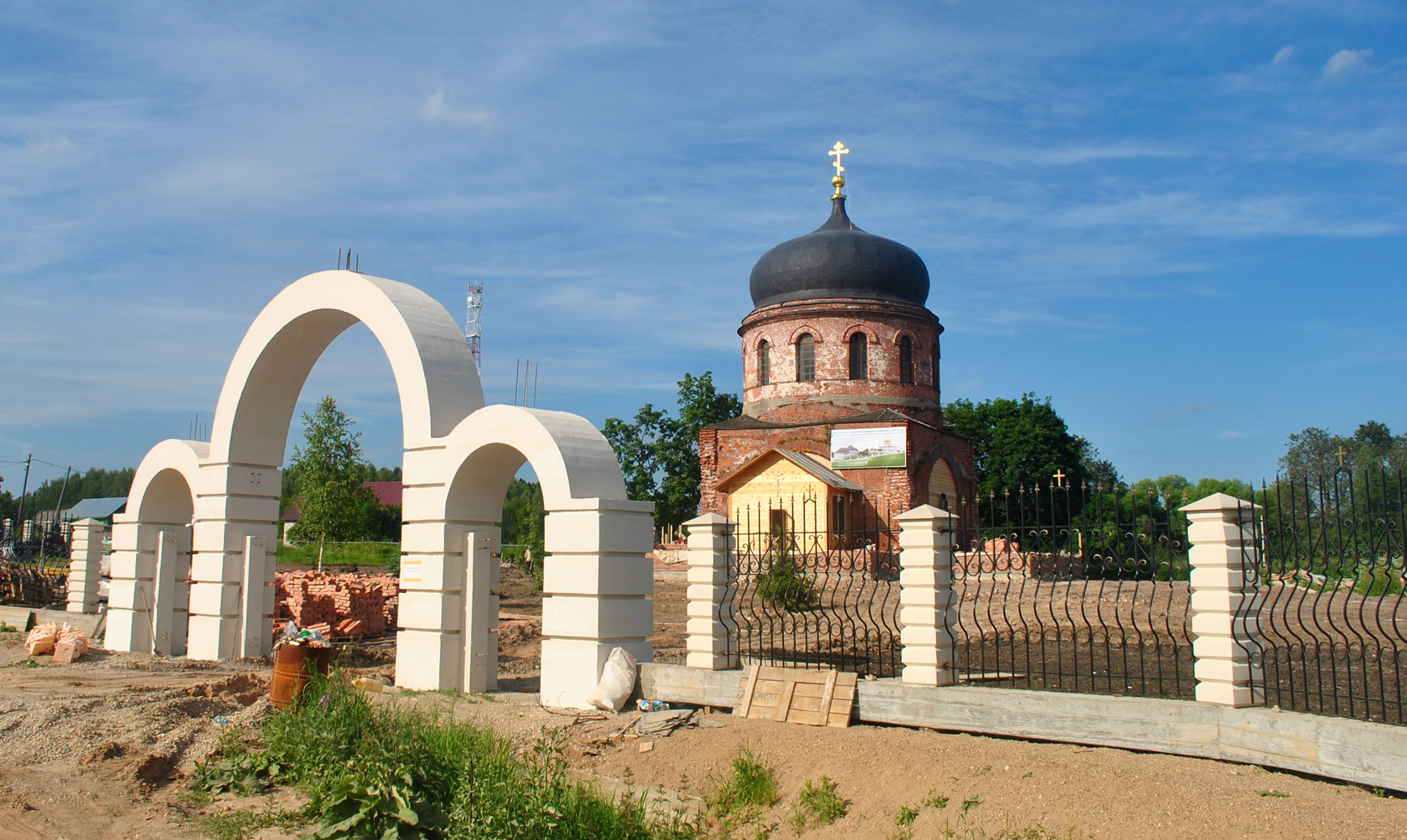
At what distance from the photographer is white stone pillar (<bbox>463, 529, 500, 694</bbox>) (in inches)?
400

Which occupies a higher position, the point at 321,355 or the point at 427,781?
the point at 321,355

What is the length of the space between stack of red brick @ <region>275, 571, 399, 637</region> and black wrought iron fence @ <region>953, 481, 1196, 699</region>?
9367 mm

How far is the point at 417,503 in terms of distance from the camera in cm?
1053

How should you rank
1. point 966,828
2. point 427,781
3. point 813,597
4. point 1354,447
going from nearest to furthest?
point 966,828 → point 427,781 → point 813,597 → point 1354,447

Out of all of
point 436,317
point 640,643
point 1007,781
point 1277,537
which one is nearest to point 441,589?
point 640,643

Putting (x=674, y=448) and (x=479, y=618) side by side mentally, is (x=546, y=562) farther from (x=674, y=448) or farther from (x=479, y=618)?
(x=674, y=448)

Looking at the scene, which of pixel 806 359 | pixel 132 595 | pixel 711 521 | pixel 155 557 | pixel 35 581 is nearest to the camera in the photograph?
pixel 711 521

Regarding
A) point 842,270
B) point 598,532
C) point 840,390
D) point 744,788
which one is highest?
point 842,270

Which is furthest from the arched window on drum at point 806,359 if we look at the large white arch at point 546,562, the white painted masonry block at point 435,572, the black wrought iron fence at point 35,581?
the white painted masonry block at point 435,572

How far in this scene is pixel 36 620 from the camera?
1623cm

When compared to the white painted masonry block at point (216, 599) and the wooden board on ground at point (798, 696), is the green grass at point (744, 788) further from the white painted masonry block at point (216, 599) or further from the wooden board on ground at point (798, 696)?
the white painted masonry block at point (216, 599)

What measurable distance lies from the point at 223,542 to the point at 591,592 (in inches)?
251

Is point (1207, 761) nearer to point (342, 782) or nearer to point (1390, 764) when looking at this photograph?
point (1390, 764)

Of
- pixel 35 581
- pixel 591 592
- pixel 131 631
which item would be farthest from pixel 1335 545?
pixel 35 581
